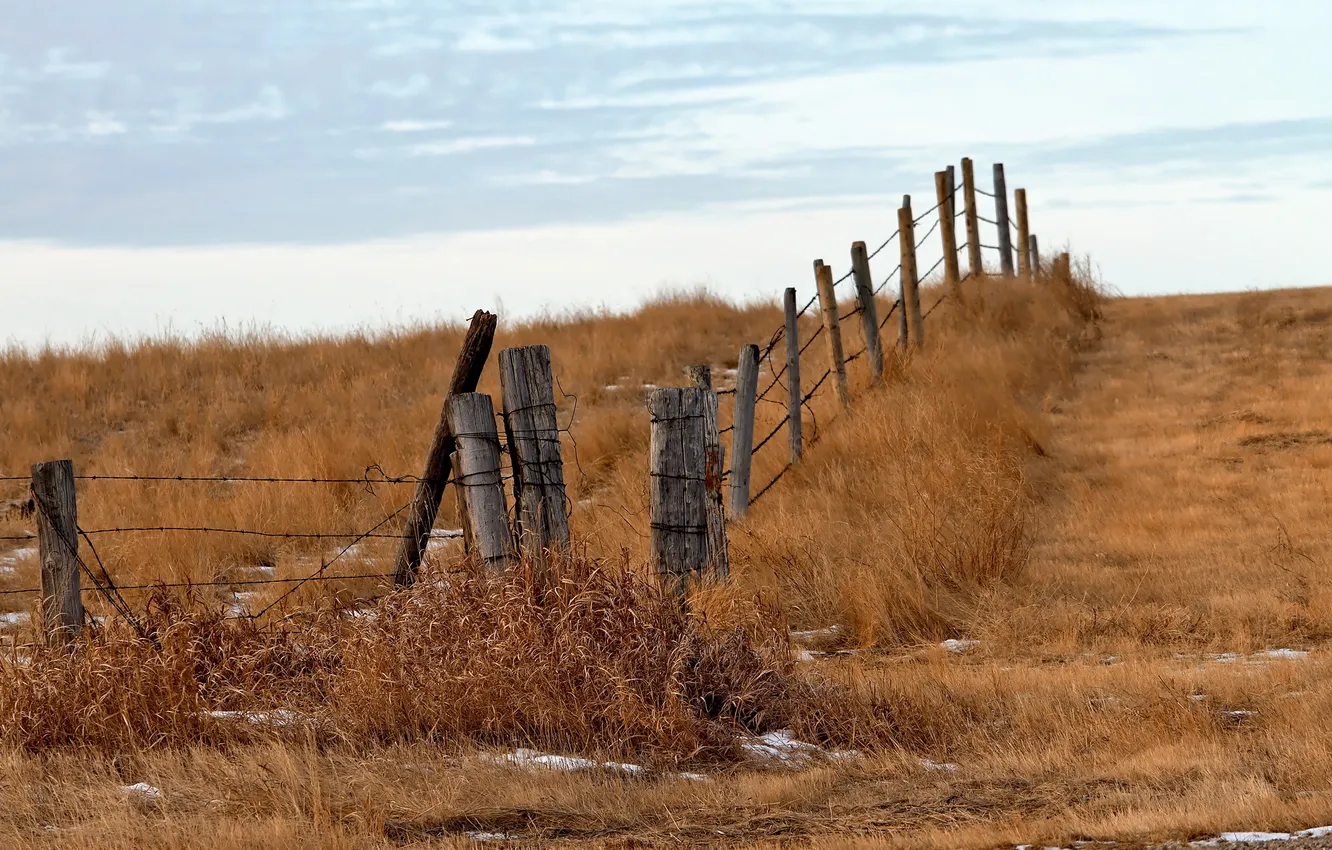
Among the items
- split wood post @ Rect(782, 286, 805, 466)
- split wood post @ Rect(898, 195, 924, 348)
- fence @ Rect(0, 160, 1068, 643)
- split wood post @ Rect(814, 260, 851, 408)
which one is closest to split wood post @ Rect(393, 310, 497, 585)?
fence @ Rect(0, 160, 1068, 643)

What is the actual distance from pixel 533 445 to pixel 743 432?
3930mm

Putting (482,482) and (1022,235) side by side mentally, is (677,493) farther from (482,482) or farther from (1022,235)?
(1022,235)

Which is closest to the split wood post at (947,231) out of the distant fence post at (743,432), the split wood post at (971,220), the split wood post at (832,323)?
the split wood post at (971,220)

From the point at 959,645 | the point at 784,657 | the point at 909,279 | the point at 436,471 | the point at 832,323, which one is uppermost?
the point at 909,279

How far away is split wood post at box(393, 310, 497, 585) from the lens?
19.6ft

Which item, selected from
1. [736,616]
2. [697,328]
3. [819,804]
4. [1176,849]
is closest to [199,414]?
[697,328]

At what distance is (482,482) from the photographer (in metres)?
5.77

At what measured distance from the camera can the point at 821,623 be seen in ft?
26.3

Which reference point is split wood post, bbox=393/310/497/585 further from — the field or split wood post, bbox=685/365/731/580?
split wood post, bbox=685/365/731/580

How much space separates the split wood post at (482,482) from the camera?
18.9ft

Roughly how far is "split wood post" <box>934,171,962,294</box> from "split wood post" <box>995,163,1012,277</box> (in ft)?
11.8

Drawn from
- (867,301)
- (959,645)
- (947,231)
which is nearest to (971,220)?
(947,231)

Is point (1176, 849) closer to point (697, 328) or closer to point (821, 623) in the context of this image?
point (821, 623)

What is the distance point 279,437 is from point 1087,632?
32.4ft
